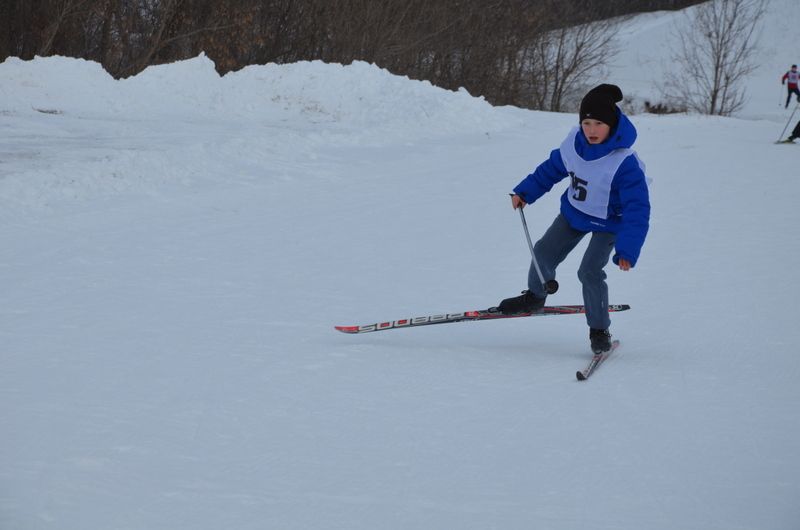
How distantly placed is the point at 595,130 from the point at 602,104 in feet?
0.40

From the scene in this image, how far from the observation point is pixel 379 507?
2.67 metres

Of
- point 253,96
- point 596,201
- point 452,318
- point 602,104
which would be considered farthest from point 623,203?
point 253,96

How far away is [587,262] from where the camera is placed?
4.16 meters

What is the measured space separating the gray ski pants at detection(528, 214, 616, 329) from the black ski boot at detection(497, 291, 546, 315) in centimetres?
4

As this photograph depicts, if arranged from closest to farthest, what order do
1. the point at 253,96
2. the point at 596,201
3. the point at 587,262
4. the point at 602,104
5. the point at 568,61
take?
the point at 602,104, the point at 596,201, the point at 587,262, the point at 253,96, the point at 568,61

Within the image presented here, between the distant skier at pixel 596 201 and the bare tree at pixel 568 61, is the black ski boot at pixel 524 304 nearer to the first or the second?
the distant skier at pixel 596 201

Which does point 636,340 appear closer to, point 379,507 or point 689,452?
point 689,452

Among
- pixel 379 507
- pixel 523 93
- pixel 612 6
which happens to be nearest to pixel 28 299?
pixel 379 507

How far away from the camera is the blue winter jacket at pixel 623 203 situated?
3824 millimetres

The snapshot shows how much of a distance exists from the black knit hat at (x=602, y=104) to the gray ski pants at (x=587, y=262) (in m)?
0.56

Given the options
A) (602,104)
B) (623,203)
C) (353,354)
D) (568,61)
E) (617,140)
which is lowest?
(353,354)

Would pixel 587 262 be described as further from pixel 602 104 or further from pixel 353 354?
pixel 353 354

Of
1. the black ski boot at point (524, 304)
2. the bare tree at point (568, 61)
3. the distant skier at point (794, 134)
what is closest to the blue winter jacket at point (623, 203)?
the black ski boot at point (524, 304)

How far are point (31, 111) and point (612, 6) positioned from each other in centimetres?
4631
